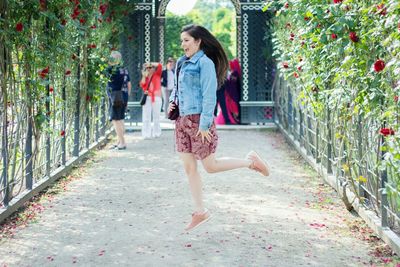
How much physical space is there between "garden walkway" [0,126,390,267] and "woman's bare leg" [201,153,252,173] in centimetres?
48

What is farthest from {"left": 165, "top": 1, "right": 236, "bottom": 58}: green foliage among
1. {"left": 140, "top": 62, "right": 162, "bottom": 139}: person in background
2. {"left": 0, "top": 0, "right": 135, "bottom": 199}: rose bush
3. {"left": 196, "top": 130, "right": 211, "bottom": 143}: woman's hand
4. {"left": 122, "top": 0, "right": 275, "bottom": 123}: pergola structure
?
{"left": 196, "top": 130, "right": 211, "bottom": 143}: woman's hand

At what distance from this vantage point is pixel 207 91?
20.4 feet

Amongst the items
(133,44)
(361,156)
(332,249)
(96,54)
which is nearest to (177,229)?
(332,249)

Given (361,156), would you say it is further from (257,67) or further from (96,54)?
(257,67)

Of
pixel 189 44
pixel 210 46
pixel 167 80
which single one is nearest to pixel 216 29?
pixel 167 80

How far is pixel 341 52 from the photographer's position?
6383 mm

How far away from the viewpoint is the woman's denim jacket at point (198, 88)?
20.3 ft

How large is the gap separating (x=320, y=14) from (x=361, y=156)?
1407 millimetres

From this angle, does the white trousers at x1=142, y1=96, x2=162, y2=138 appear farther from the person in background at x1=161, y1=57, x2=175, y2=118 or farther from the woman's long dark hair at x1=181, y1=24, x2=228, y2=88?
the woman's long dark hair at x1=181, y1=24, x2=228, y2=88

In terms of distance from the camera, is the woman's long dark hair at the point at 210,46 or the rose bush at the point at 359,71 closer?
the rose bush at the point at 359,71

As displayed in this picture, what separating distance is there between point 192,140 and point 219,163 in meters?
0.33

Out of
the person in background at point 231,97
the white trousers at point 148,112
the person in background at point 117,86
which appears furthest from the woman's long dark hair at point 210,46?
the person in background at point 231,97

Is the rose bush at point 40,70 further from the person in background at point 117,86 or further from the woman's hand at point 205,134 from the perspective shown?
the woman's hand at point 205,134

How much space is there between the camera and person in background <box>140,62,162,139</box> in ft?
47.9
